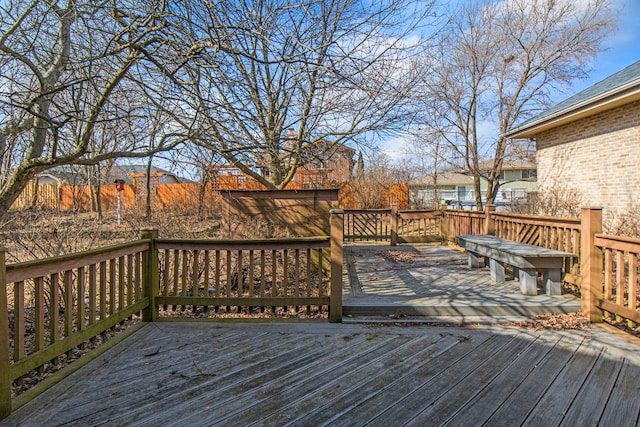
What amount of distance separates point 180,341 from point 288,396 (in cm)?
134

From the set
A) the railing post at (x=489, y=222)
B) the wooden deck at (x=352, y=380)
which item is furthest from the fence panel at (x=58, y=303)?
the railing post at (x=489, y=222)

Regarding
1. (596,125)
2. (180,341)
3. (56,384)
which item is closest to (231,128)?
(180,341)

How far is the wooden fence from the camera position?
2.19 meters

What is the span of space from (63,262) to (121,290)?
745mm

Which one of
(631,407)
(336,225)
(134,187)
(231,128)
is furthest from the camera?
(134,187)

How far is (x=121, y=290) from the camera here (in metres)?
3.24

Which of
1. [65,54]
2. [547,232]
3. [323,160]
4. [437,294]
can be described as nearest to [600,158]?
[547,232]

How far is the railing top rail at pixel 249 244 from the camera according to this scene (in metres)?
3.66

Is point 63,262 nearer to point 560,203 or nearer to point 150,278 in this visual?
point 150,278

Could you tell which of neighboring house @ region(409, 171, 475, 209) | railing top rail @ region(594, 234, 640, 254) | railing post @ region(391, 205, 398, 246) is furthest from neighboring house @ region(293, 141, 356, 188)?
neighboring house @ region(409, 171, 475, 209)

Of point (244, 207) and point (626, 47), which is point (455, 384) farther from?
point (626, 47)

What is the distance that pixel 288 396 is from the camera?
7.20 ft

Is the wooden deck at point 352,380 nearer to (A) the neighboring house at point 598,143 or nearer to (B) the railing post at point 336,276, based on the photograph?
(B) the railing post at point 336,276

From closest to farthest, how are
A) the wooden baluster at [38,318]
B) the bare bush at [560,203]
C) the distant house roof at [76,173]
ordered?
the wooden baluster at [38,318] → the distant house roof at [76,173] → the bare bush at [560,203]
